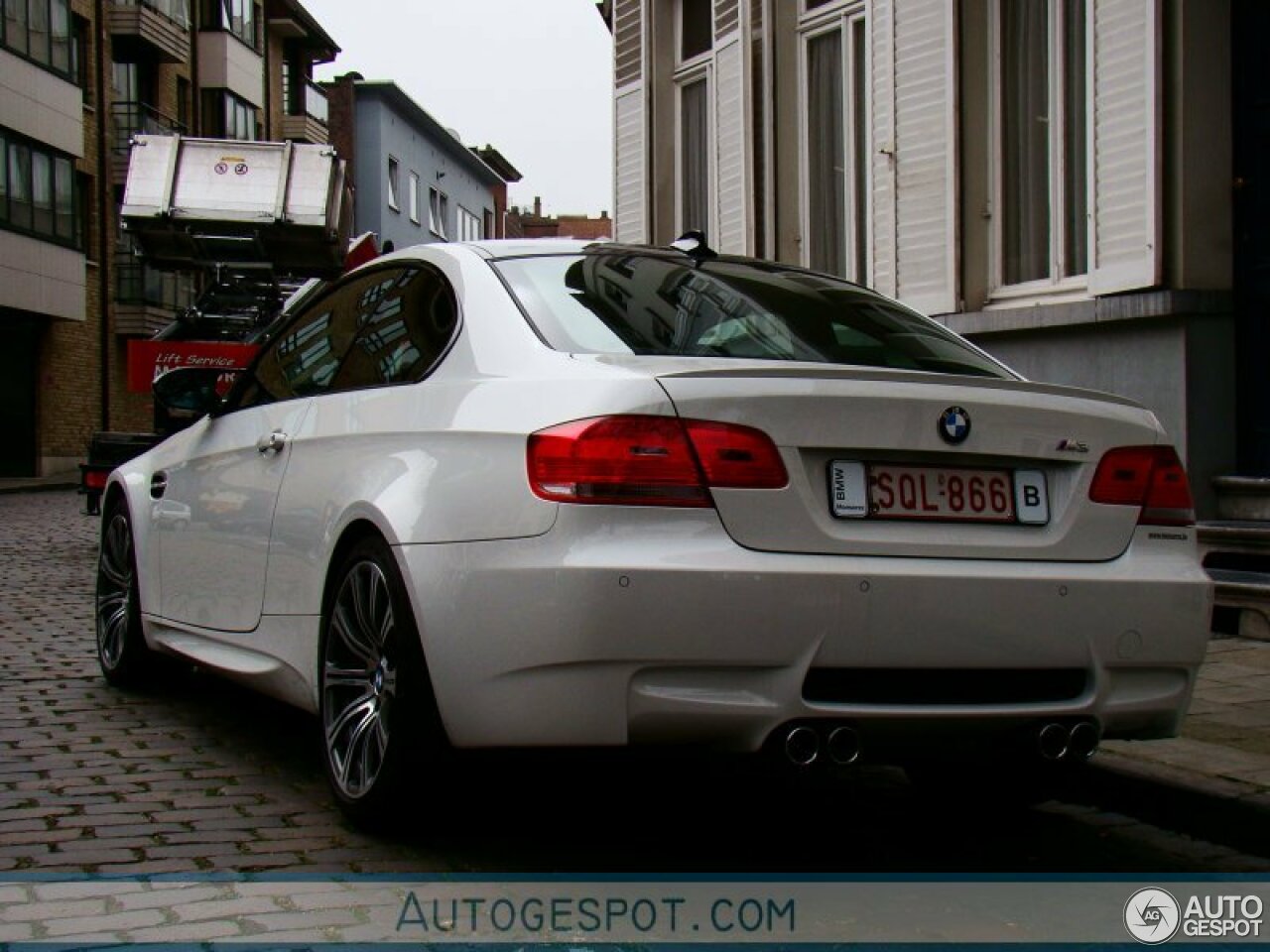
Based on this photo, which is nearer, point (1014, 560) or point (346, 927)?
point (346, 927)

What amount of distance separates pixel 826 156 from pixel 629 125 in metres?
4.00

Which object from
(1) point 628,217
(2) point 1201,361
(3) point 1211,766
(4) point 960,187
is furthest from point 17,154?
(3) point 1211,766

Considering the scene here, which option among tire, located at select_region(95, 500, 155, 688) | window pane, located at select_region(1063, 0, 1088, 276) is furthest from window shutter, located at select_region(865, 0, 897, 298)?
tire, located at select_region(95, 500, 155, 688)

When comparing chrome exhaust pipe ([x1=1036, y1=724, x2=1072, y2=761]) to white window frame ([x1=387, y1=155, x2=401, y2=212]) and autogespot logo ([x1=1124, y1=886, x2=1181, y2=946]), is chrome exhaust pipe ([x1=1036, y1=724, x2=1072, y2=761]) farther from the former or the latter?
white window frame ([x1=387, y1=155, x2=401, y2=212])

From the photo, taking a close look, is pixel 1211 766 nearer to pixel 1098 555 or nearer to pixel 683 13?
pixel 1098 555

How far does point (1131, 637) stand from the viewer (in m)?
4.08

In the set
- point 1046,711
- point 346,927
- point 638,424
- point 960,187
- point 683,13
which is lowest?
point 346,927

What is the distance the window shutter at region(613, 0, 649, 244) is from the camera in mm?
16062

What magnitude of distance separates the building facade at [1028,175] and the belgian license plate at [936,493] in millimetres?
4779

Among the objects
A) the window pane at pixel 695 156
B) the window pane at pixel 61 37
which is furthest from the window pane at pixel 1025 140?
the window pane at pixel 61 37

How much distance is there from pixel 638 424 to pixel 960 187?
23.9 ft

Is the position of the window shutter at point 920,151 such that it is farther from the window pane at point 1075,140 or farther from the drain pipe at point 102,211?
the drain pipe at point 102,211

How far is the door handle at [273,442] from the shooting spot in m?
5.16

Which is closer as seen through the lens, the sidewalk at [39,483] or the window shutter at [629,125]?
the window shutter at [629,125]
